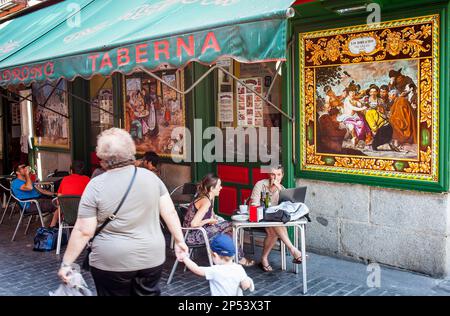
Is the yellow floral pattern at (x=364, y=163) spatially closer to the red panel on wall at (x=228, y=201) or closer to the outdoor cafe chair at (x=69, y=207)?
the red panel on wall at (x=228, y=201)

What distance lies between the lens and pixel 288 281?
5738mm

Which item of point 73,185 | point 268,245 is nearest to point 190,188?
point 73,185

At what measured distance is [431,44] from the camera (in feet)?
17.9

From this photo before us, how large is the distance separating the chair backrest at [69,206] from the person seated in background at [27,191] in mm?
1398

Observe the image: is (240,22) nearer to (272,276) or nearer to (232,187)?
(272,276)

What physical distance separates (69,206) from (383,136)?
13.0 feet

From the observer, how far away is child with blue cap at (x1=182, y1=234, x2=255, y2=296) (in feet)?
12.3

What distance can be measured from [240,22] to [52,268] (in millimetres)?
3761

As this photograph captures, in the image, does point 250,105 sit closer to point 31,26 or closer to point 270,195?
point 270,195

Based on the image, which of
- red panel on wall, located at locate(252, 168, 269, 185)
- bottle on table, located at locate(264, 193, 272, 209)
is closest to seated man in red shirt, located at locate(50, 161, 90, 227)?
red panel on wall, located at locate(252, 168, 269, 185)

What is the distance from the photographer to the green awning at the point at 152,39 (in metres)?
4.66

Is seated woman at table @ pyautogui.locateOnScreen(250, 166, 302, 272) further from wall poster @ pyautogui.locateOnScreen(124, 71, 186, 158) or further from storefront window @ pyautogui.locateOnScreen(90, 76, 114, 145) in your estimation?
storefront window @ pyautogui.locateOnScreen(90, 76, 114, 145)

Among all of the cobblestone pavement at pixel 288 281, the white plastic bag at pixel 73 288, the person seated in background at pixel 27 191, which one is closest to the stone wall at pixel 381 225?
the cobblestone pavement at pixel 288 281
